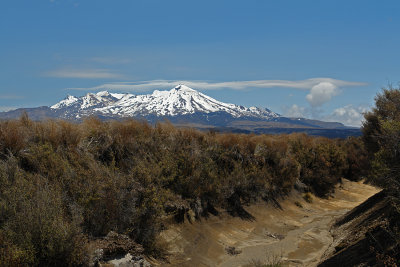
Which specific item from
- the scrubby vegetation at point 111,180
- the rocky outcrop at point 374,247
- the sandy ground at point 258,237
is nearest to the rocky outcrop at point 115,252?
the scrubby vegetation at point 111,180

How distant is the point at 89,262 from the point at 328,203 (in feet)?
58.8

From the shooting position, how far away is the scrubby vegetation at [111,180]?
614cm

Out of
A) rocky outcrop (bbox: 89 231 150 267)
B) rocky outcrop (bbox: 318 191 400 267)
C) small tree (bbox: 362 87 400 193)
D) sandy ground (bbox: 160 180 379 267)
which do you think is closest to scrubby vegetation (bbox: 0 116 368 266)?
rocky outcrop (bbox: 89 231 150 267)

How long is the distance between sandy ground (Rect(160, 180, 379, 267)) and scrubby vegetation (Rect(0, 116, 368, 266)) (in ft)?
2.16

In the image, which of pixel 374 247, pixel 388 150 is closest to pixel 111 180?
pixel 374 247

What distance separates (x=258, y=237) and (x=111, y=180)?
6.95m

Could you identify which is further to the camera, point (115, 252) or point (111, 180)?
point (111, 180)

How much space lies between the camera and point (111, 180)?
28.1 feet

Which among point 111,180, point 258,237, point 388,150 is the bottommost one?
point 258,237

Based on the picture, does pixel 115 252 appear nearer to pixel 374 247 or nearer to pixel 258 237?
pixel 374 247

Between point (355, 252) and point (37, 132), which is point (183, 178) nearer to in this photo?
point (37, 132)

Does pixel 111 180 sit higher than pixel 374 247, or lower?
higher

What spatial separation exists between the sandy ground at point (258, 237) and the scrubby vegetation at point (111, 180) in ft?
2.16

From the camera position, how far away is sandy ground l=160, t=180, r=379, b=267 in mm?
9969
